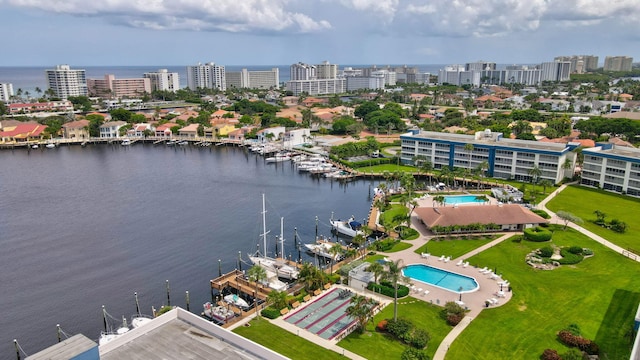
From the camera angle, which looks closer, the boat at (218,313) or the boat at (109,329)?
the boat at (109,329)

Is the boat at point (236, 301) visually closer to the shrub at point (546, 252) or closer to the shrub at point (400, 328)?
the shrub at point (400, 328)

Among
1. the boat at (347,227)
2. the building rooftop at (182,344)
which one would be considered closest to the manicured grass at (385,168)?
the boat at (347,227)

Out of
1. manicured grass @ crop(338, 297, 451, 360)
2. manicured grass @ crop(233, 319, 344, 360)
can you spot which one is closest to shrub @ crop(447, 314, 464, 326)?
manicured grass @ crop(338, 297, 451, 360)

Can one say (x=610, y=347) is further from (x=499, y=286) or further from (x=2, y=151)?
(x=2, y=151)

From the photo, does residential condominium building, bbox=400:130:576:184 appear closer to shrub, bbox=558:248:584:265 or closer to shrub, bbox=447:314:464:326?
shrub, bbox=558:248:584:265

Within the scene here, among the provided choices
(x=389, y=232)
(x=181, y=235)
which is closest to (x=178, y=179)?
(x=181, y=235)

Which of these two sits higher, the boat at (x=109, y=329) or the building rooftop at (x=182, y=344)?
the building rooftop at (x=182, y=344)

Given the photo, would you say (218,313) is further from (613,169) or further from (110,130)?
(110,130)
